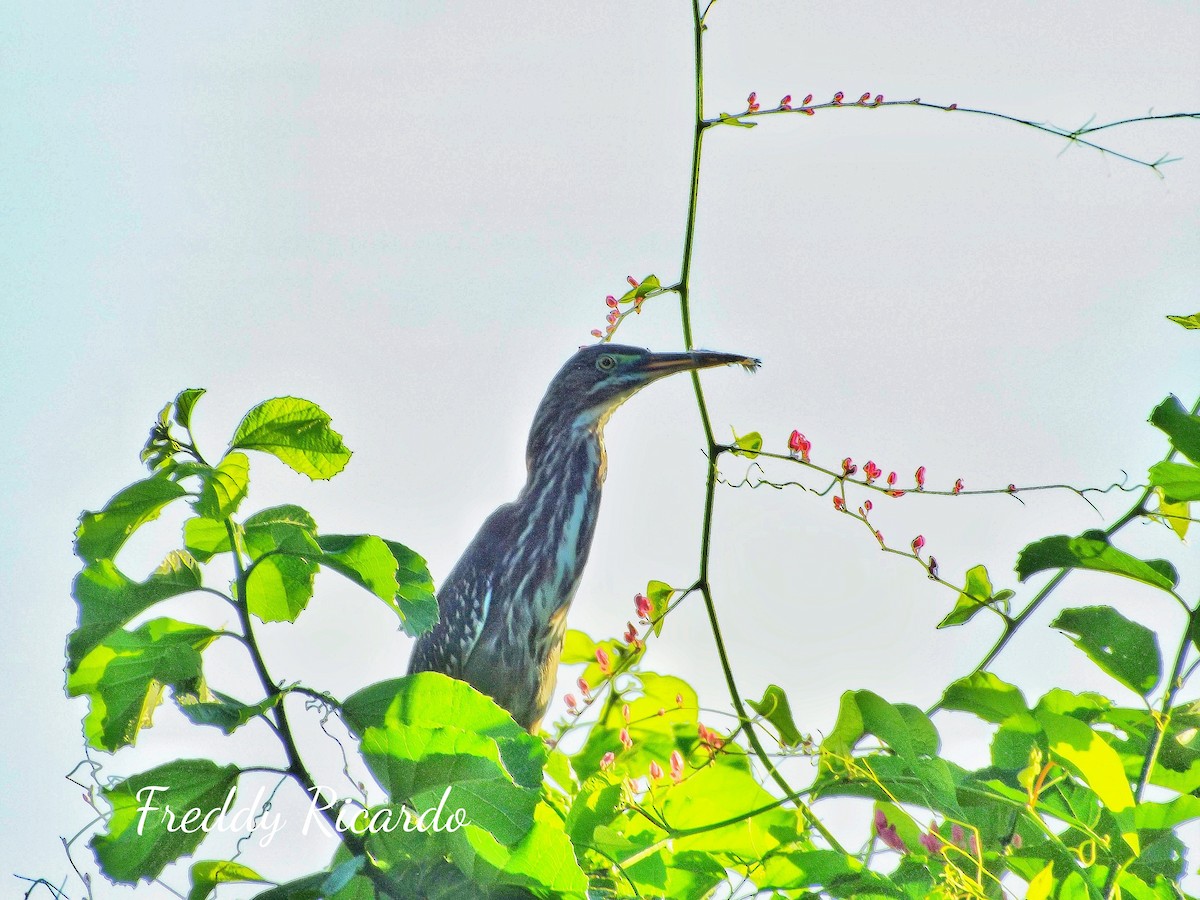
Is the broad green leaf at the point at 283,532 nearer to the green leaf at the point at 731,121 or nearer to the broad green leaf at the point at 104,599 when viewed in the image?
the broad green leaf at the point at 104,599

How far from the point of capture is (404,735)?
0.98 m

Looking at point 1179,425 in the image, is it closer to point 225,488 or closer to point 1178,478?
point 1178,478

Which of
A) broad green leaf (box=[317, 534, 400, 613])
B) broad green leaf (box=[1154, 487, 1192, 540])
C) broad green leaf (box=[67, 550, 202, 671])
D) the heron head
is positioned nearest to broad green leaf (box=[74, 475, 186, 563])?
broad green leaf (box=[67, 550, 202, 671])

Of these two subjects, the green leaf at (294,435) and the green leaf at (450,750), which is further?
the green leaf at (294,435)

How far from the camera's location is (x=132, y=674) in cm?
101

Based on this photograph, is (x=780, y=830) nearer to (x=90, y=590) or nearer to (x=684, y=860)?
(x=684, y=860)

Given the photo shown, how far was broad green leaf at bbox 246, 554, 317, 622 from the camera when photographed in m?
1.07

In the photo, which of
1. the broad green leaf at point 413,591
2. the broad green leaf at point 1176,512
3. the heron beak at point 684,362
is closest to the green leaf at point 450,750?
the broad green leaf at point 413,591

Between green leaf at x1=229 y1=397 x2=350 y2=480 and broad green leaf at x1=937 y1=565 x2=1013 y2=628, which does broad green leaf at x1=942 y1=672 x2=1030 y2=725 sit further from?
green leaf at x1=229 y1=397 x2=350 y2=480

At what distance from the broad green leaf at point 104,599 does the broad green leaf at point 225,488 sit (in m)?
0.08

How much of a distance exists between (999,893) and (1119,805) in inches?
6.9

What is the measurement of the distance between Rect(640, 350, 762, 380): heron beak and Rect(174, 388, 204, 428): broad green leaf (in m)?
1.53

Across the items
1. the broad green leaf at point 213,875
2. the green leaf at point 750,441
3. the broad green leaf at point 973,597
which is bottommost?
the broad green leaf at point 213,875

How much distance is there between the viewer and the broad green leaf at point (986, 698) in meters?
1.23
